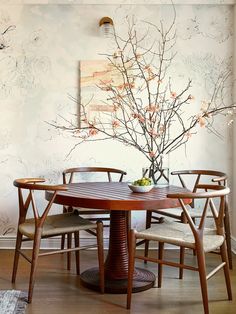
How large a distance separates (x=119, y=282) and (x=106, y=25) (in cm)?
224

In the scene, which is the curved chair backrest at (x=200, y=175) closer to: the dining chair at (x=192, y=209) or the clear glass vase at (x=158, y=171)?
the dining chair at (x=192, y=209)

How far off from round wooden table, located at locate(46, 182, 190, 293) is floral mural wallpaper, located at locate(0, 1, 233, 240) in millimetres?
795

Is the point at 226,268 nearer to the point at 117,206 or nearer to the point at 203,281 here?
the point at 203,281

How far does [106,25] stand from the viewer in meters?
4.02

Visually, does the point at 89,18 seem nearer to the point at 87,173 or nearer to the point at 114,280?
the point at 87,173

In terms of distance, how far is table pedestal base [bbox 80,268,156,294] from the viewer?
9.95ft

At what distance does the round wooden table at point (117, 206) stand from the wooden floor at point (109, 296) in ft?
0.31

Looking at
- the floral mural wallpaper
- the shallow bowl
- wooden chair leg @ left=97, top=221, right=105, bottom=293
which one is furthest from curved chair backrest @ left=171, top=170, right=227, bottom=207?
wooden chair leg @ left=97, top=221, right=105, bottom=293

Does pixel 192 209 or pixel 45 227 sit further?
pixel 192 209

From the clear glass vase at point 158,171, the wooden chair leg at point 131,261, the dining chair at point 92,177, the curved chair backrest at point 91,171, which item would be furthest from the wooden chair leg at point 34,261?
the curved chair backrest at point 91,171

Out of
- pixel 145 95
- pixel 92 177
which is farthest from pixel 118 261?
pixel 145 95

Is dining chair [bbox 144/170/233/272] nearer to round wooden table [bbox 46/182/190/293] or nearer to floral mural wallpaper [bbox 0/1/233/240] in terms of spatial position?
floral mural wallpaper [bbox 0/1/233/240]

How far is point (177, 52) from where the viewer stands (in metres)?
4.14

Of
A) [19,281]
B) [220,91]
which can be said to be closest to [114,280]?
[19,281]
